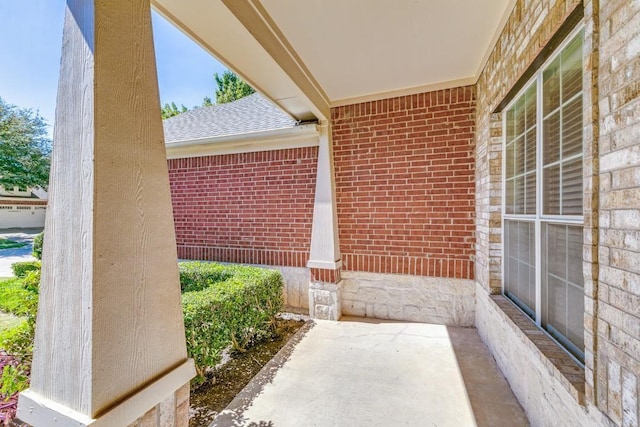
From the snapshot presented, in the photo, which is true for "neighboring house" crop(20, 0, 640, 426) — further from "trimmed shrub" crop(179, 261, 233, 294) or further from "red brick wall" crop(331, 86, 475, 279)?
"trimmed shrub" crop(179, 261, 233, 294)

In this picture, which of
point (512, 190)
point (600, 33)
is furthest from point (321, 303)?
point (600, 33)

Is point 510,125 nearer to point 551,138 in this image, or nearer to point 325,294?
point 551,138

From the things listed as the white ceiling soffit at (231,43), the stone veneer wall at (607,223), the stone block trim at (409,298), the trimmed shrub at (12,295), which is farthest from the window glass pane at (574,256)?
the trimmed shrub at (12,295)

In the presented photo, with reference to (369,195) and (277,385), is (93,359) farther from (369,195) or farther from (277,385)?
(369,195)

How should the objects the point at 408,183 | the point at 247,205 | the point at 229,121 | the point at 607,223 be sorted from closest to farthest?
the point at 607,223 < the point at 408,183 < the point at 247,205 < the point at 229,121

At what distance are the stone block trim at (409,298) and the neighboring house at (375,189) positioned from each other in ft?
0.10

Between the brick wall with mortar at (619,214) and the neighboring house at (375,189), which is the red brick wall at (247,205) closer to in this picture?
the neighboring house at (375,189)

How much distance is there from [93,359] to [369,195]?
394cm

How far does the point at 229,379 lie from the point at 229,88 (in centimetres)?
2094

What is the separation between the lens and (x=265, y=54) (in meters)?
2.64

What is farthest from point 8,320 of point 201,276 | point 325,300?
point 325,300

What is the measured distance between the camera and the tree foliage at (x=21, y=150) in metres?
14.0

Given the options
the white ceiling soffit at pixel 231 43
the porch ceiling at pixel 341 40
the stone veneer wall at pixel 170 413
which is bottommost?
the stone veneer wall at pixel 170 413

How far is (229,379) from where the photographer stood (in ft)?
9.67
